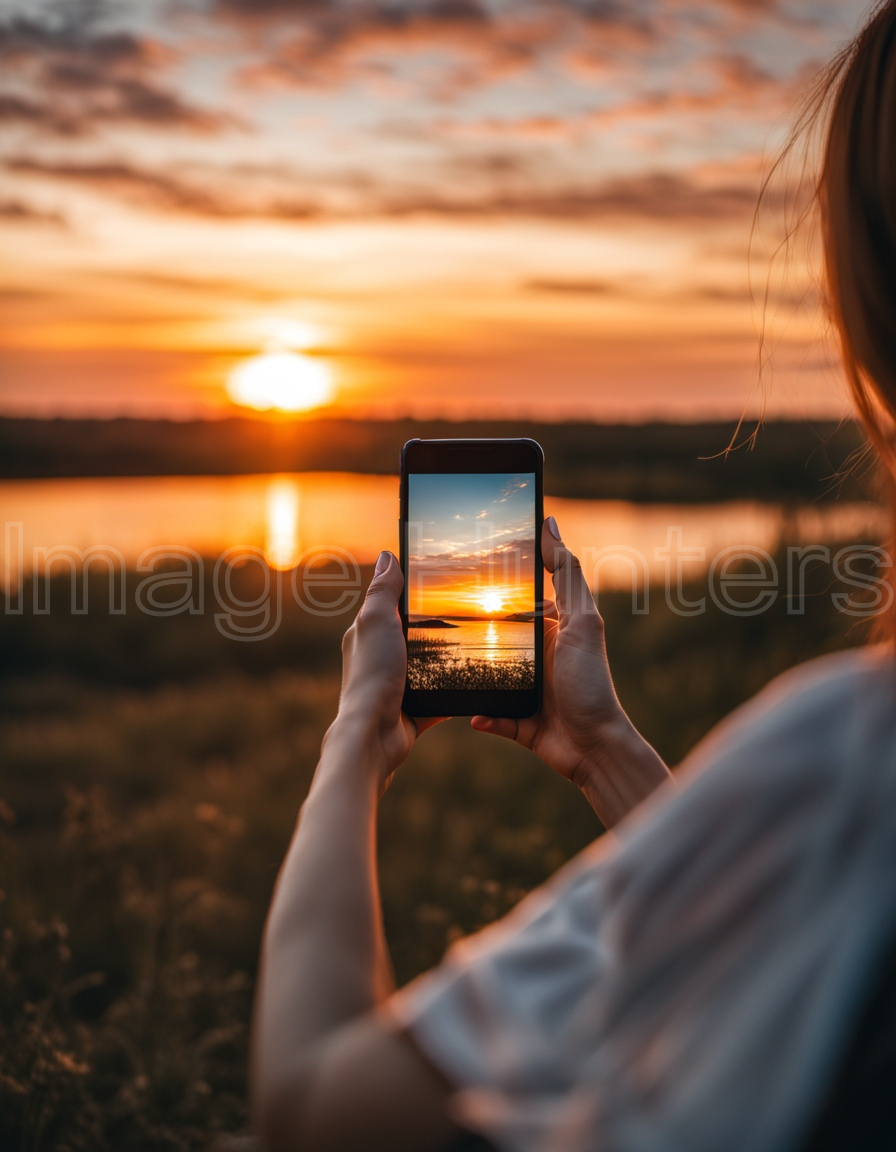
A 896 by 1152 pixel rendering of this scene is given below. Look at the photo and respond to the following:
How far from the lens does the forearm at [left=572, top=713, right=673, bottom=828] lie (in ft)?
4.86

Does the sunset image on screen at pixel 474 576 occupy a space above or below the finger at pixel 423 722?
above

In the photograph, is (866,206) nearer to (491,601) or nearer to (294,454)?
(491,601)

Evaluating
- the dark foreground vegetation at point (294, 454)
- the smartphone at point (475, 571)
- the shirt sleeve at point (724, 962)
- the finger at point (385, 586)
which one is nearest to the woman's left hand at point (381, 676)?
the finger at point (385, 586)

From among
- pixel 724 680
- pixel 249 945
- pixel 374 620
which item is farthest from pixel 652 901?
pixel 724 680

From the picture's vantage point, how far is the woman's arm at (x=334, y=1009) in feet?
2.33

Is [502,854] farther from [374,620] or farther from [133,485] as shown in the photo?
[133,485]

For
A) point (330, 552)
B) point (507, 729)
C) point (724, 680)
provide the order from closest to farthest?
1. point (507, 729)
2. point (724, 680)
3. point (330, 552)

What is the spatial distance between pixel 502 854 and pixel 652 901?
3.43m

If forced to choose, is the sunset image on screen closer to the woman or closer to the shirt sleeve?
the woman

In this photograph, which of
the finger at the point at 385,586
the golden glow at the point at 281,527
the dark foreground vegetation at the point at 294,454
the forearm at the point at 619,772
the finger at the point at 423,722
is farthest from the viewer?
the dark foreground vegetation at the point at 294,454

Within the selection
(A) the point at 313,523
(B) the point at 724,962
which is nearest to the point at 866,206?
(B) the point at 724,962

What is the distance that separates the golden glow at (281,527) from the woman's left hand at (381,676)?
36.3 feet

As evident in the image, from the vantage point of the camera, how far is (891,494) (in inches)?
37.0

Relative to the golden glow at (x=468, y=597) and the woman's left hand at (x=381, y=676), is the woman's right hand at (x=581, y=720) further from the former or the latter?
the woman's left hand at (x=381, y=676)
